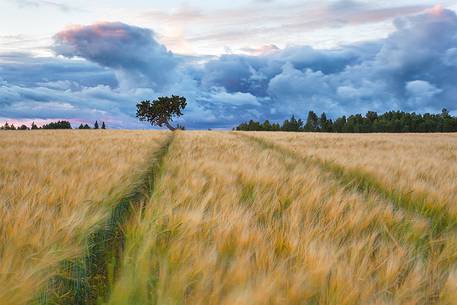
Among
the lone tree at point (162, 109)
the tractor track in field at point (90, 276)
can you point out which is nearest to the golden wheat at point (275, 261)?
the tractor track in field at point (90, 276)

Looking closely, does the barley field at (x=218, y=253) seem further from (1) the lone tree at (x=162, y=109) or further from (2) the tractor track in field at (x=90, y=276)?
(1) the lone tree at (x=162, y=109)

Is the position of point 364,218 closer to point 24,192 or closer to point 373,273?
point 373,273

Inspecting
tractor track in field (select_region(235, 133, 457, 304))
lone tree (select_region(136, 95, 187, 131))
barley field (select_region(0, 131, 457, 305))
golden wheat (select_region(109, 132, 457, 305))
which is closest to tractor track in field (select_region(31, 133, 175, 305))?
barley field (select_region(0, 131, 457, 305))

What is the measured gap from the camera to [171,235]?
2621mm

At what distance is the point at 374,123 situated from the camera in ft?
273

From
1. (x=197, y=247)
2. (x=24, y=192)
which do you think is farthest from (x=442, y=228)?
(x=24, y=192)

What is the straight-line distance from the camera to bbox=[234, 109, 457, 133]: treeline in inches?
3182

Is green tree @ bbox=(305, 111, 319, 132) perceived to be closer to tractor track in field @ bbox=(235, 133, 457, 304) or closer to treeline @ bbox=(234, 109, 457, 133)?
treeline @ bbox=(234, 109, 457, 133)

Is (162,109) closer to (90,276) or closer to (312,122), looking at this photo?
(312,122)

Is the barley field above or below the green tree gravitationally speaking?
below

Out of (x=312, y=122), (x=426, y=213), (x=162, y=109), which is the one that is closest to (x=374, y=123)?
(x=312, y=122)

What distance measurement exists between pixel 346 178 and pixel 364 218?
149 inches

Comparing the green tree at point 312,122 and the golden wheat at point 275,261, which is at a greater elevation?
the green tree at point 312,122

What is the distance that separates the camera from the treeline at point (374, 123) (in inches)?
3182
